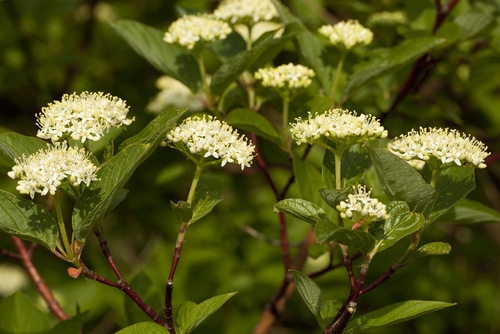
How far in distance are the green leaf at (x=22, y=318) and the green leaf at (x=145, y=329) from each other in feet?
2.25

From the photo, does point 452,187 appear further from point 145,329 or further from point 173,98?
point 173,98

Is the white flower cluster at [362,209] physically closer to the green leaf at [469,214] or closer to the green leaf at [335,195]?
the green leaf at [335,195]

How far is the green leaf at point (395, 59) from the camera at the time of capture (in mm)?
1864

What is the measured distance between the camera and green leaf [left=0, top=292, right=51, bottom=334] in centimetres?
192

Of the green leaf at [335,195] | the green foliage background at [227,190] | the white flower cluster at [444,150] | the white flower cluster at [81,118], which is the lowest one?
the green foliage background at [227,190]

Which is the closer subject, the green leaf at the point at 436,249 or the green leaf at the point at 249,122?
the green leaf at the point at 436,249

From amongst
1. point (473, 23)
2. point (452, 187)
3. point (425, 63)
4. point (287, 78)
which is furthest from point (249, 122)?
point (473, 23)

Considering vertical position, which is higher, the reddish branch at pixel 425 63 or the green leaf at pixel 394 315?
the reddish branch at pixel 425 63

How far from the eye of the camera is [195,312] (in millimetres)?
1380

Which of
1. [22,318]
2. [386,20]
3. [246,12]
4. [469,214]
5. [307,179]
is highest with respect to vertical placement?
[246,12]

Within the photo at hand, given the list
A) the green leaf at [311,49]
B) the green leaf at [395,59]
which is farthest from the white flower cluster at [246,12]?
the green leaf at [395,59]

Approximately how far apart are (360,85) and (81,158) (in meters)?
0.84

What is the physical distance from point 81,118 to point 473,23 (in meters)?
1.30

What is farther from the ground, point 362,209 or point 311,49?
point 311,49
